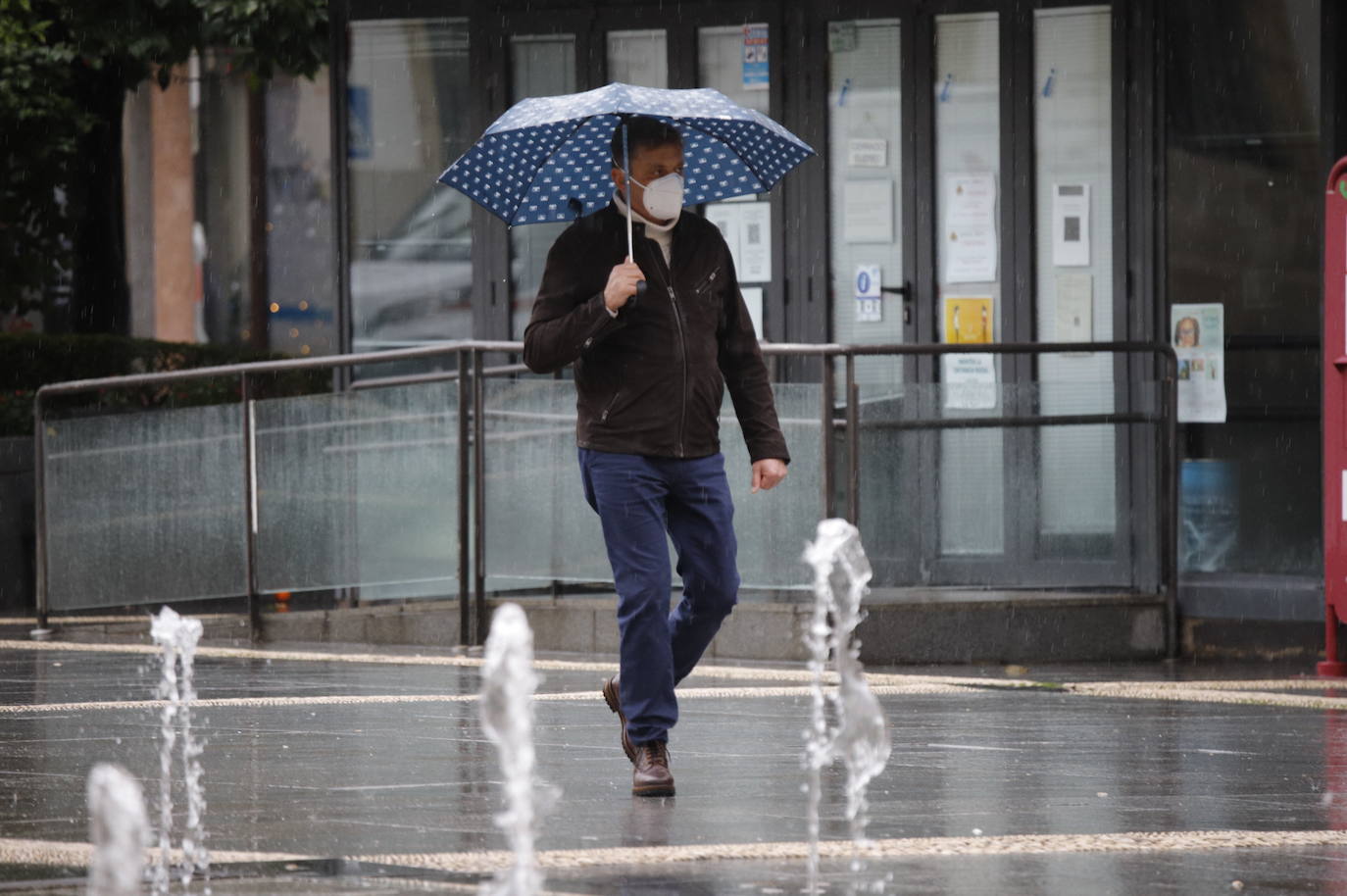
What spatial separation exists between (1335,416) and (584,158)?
4.75m

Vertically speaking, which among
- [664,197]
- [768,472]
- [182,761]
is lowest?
[182,761]

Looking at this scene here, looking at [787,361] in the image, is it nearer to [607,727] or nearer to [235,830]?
[607,727]

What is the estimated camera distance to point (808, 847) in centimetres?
512

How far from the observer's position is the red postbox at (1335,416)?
32.9 ft

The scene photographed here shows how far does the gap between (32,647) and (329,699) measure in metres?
3.58

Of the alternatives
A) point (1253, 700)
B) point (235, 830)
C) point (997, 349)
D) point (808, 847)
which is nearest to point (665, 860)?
point (808, 847)

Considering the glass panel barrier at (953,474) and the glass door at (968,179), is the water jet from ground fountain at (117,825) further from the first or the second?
the glass door at (968,179)

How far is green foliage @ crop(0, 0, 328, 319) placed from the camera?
15086 mm

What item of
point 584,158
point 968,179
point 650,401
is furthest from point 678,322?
point 968,179

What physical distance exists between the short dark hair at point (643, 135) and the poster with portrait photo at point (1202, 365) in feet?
19.5

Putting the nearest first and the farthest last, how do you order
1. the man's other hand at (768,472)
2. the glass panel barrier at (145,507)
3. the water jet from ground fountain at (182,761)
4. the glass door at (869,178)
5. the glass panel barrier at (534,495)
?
the water jet from ground fountain at (182,761) → the man's other hand at (768,472) → the glass panel barrier at (534,495) → the glass panel barrier at (145,507) → the glass door at (869,178)

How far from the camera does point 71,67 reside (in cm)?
1794

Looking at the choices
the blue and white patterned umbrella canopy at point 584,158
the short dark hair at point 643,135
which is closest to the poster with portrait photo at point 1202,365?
the blue and white patterned umbrella canopy at point 584,158

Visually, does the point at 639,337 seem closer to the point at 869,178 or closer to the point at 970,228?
the point at 970,228
